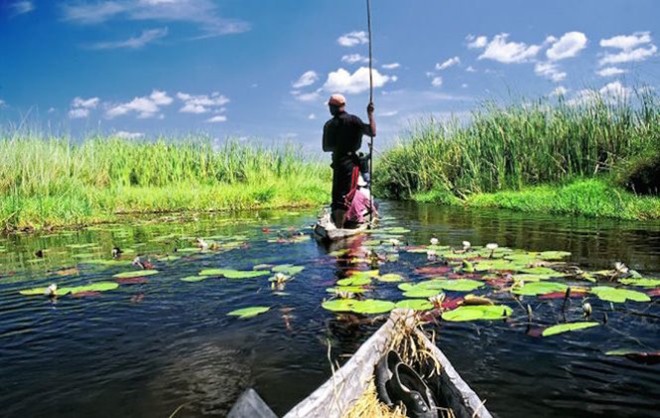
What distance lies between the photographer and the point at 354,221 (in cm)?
850

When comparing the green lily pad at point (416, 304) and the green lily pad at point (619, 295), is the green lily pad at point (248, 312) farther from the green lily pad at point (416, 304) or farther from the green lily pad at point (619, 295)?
the green lily pad at point (619, 295)

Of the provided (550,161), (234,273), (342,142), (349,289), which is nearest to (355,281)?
(349,289)

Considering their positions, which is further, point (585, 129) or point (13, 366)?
point (585, 129)

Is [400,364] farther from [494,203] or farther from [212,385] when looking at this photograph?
[494,203]

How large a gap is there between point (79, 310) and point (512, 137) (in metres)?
13.6

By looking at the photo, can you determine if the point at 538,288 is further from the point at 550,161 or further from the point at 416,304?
the point at 550,161

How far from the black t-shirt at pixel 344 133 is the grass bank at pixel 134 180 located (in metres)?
7.18

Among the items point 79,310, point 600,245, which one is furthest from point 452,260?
point 79,310

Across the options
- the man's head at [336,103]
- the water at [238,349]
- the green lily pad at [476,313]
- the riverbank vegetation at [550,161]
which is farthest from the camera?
the riverbank vegetation at [550,161]

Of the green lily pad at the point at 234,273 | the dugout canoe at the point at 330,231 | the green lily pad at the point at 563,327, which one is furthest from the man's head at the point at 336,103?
the green lily pad at the point at 563,327

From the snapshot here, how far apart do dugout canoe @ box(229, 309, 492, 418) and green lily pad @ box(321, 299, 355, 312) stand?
4.68 ft

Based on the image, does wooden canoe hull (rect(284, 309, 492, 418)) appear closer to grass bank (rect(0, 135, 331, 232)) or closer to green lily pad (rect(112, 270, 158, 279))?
green lily pad (rect(112, 270, 158, 279))

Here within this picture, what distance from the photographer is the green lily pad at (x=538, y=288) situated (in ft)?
14.1

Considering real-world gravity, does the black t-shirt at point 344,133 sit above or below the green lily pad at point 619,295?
above
